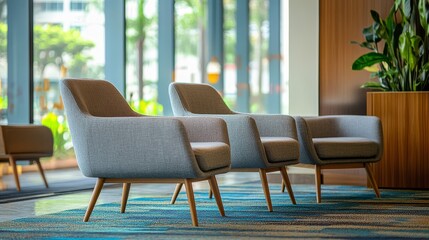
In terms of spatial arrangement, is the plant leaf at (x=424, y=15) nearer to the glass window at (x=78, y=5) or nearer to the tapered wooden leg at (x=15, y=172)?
the glass window at (x=78, y=5)

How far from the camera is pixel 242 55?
36.7 feet

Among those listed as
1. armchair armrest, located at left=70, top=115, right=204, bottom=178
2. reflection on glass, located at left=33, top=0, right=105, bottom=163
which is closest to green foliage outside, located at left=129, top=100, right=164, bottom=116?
reflection on glass, located at left=33, top=0, right=105, bottom=163

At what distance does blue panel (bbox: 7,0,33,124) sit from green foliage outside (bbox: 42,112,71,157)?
313 millimetres

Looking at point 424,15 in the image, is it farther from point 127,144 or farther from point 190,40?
point 190,40

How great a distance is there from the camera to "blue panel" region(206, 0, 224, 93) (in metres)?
10.6

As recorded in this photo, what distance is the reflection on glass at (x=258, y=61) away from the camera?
11266mm

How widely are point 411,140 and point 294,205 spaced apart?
1590 millimetres

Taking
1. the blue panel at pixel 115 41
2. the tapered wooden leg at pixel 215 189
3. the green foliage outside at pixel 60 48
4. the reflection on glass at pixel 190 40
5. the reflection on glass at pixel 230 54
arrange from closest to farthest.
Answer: the tapered wooden leg at pixel 215 189 → the green foliage outside at pixel 60 48 → the blue panel at pixel 115 41 → the reflection on glass at pixel 190 40 → the reflection on glass at pixel 230 54

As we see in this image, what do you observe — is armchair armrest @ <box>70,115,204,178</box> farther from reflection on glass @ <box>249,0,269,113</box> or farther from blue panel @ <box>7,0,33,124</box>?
reflection on glass @ <box>249,0,269,113</box>

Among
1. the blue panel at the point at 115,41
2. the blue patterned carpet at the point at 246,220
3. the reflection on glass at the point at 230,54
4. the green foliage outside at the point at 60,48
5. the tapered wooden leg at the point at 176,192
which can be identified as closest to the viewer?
the blue patterned carpet at the point at 246,220

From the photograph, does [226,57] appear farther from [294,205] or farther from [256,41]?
[294,205]

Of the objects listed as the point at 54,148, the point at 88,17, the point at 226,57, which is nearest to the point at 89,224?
the point at 54,148

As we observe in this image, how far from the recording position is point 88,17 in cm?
787

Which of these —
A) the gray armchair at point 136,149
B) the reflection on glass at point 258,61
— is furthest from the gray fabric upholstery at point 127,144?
the reflection on glass at point 258,61
